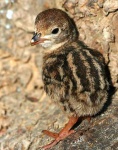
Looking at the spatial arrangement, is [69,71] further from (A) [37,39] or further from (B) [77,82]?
(A) [37,39]

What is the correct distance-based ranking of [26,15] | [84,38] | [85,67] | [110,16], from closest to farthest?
[85,67] → [110,16] → [84,38] → [26,15]

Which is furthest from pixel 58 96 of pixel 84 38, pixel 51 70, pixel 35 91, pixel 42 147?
pixel 35 91

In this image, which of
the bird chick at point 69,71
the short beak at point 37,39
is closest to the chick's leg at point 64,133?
the bird chick at point 69,71

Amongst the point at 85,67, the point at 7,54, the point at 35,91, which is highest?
the point at 85,67

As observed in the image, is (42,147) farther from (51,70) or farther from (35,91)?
(35,91)

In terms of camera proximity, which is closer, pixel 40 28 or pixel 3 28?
pixel 40 28

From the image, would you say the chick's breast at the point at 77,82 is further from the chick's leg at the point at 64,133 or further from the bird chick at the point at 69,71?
the chick's leg at the point at 64,133
